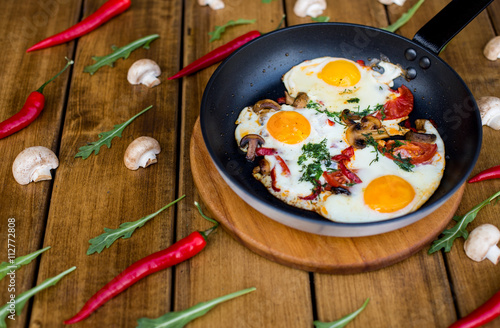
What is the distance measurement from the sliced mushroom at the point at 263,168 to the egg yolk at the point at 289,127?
177 mm

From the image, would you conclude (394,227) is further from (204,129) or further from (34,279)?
(34,279)

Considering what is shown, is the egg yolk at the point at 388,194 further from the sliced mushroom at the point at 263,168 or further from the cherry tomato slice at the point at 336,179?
the sliced mushroom at the point at 263,168

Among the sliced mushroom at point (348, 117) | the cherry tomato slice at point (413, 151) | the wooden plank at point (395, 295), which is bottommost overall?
the wooden plank at point (395, 295)

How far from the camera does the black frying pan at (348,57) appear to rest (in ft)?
8.09

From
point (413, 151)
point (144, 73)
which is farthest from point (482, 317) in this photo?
point (144, 73)

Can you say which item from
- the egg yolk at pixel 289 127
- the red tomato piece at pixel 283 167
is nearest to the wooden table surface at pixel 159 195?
the red tomato piece at pixel 283 167

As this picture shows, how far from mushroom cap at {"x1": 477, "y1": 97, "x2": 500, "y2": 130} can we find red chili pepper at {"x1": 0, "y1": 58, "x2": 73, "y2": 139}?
8.76 ft

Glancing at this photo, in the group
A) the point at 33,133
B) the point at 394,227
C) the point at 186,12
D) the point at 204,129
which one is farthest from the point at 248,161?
the point at 186,12

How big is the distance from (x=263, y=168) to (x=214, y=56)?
113 cm

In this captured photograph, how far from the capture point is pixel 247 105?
9.81ft

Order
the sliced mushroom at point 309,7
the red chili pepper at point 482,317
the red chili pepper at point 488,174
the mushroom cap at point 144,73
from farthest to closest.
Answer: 1. the sliced mushroom at point 309,7
2. the mushroom cap at point 144,73
3. the red chili pepper at point 488,174
4. the red chili pepper at point 482,317

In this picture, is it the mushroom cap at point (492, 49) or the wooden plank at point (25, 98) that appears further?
the mushroom cap at point (492, 49)

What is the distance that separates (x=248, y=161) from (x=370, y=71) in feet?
3.35

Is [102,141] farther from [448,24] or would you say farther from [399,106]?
[448,24]
